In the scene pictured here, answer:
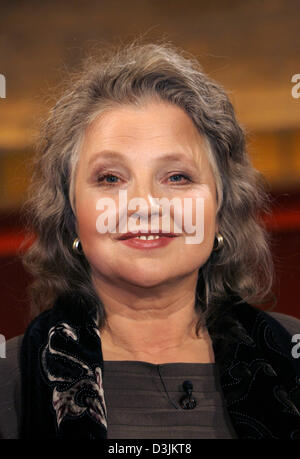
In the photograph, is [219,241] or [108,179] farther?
[219,241]

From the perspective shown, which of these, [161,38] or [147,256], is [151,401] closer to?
[147,256]

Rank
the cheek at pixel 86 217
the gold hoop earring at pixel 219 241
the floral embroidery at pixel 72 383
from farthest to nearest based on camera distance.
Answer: the gold hoop earring at pixel 219 241, the cheek at pixel 86 217, the floral embroidery at pixel 72 383

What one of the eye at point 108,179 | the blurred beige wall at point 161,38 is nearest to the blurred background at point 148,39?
the blurred beige wall at point 161,38

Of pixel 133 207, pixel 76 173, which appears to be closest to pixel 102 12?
pixel 76 173

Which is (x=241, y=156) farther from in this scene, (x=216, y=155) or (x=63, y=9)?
(x=63, y=9)

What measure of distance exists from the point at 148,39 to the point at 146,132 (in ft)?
1.05

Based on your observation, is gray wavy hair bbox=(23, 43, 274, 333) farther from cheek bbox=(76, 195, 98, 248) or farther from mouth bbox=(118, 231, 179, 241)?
mouth bbox=(118, 231, 179, 241)

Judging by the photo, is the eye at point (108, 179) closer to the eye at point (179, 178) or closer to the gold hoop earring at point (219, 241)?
the eye at point (179, 178)

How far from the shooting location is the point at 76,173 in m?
1.27

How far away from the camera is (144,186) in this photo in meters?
1.15

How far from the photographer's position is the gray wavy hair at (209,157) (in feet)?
4.07

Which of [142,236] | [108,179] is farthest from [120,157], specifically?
[142,236]

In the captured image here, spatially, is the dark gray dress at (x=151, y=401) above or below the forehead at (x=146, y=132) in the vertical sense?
below

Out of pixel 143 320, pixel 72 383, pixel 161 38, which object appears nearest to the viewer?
pixel 72 383
